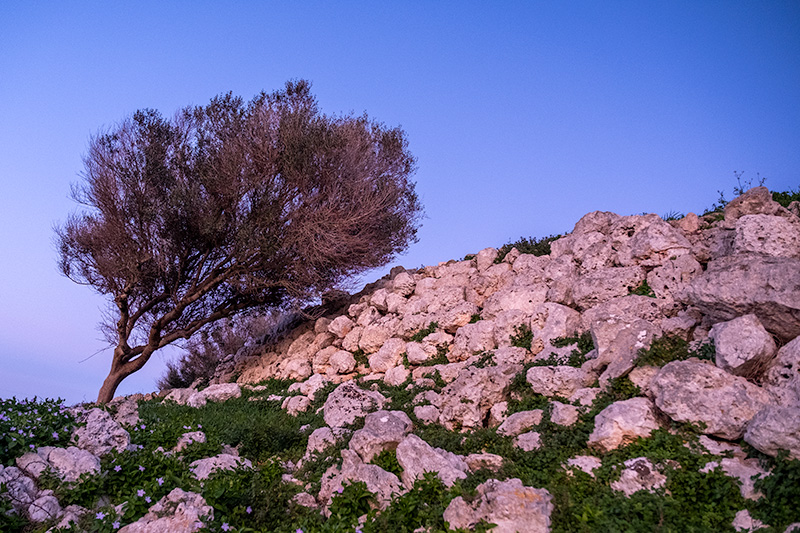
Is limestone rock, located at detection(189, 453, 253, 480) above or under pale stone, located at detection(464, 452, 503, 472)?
above

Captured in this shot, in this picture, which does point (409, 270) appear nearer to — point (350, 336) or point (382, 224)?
point (382, 224)

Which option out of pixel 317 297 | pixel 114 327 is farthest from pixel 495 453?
pixel 114 327

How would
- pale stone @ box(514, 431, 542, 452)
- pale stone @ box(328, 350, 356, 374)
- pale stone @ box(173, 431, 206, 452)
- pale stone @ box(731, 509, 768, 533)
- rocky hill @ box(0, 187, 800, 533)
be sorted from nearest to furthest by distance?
pale stone @ box(731, 509, 768, 533), rocky hill @ box(0, 187, 800, 533), pale stone @ box(514, 431, 542, 452), pale stone @ box(173, 431, 206, 452), pale stone @ box(328, 350, 356, 374)

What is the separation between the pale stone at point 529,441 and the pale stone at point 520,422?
10.2 inches

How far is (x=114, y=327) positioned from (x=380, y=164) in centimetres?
943

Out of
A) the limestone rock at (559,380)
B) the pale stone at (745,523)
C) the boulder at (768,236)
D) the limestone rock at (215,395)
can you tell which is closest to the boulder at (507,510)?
the pale stone at (745,523)

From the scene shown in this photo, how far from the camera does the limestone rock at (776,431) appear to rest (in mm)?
5965

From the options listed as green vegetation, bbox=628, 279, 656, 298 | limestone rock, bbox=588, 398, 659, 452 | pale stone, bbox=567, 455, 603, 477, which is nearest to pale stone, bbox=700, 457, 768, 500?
limestone rock, bbox=588, 398, 659, 452

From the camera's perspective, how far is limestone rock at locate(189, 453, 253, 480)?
7.95m

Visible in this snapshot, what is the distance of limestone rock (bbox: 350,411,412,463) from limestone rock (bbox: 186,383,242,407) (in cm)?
649

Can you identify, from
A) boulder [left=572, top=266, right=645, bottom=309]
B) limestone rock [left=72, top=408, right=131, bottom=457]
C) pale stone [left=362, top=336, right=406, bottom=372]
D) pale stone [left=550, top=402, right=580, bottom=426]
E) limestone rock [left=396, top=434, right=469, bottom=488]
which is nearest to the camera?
limestone rock [left=396, top=434, right=469, bottom=488]

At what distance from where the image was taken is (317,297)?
1739cm

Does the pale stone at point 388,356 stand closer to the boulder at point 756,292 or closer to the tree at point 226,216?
the tree at point 226,216

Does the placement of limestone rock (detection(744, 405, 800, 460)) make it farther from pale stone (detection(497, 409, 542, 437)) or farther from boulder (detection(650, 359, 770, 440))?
pale stone (detection(497, 409, 542, 437))
